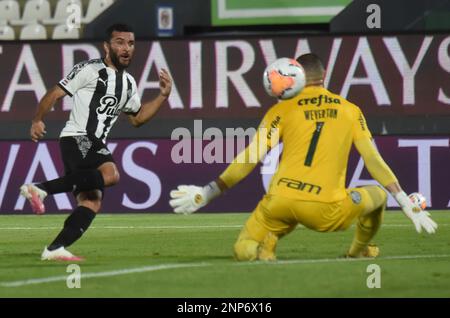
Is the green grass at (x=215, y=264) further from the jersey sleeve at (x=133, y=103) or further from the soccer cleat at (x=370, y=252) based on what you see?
the jersey sleeve at (x=133, y=103)

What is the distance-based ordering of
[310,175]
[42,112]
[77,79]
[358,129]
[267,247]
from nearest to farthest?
[310,175] < [358,129] < [267,247] < [42,112] < [77,79]

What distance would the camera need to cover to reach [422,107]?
1531 centimetres

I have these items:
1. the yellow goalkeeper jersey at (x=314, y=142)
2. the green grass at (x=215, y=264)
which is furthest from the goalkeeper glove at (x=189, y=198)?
the yellow goalkeeper jersey at (x=314, y=142)

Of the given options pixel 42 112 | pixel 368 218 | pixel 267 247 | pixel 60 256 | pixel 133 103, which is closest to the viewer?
pixel 267 247

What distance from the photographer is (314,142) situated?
26.5 feet

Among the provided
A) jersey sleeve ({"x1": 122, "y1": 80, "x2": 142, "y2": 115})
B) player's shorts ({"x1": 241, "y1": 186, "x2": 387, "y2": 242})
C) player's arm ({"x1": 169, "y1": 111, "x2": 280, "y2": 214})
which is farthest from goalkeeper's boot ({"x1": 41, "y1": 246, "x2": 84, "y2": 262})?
jersey sleeve ({"x1": 122, "y1": 80, "x2": 142, "y2": 115})

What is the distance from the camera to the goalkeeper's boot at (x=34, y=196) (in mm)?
8625

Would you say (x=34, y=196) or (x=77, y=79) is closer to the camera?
(x=34, y=196)

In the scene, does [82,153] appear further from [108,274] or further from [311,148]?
[311,148]

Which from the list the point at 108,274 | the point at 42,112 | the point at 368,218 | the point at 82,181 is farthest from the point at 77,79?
the point at 368,218

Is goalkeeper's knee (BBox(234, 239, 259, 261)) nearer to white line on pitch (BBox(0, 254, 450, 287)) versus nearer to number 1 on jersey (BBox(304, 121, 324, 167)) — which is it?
white line on pitch (BBox(0, 254, 450, 287))

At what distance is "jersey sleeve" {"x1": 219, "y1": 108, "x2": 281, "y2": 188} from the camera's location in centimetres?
795

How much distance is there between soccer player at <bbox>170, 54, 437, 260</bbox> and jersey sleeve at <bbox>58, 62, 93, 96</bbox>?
5.92ft

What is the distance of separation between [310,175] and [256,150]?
0.43 meters
